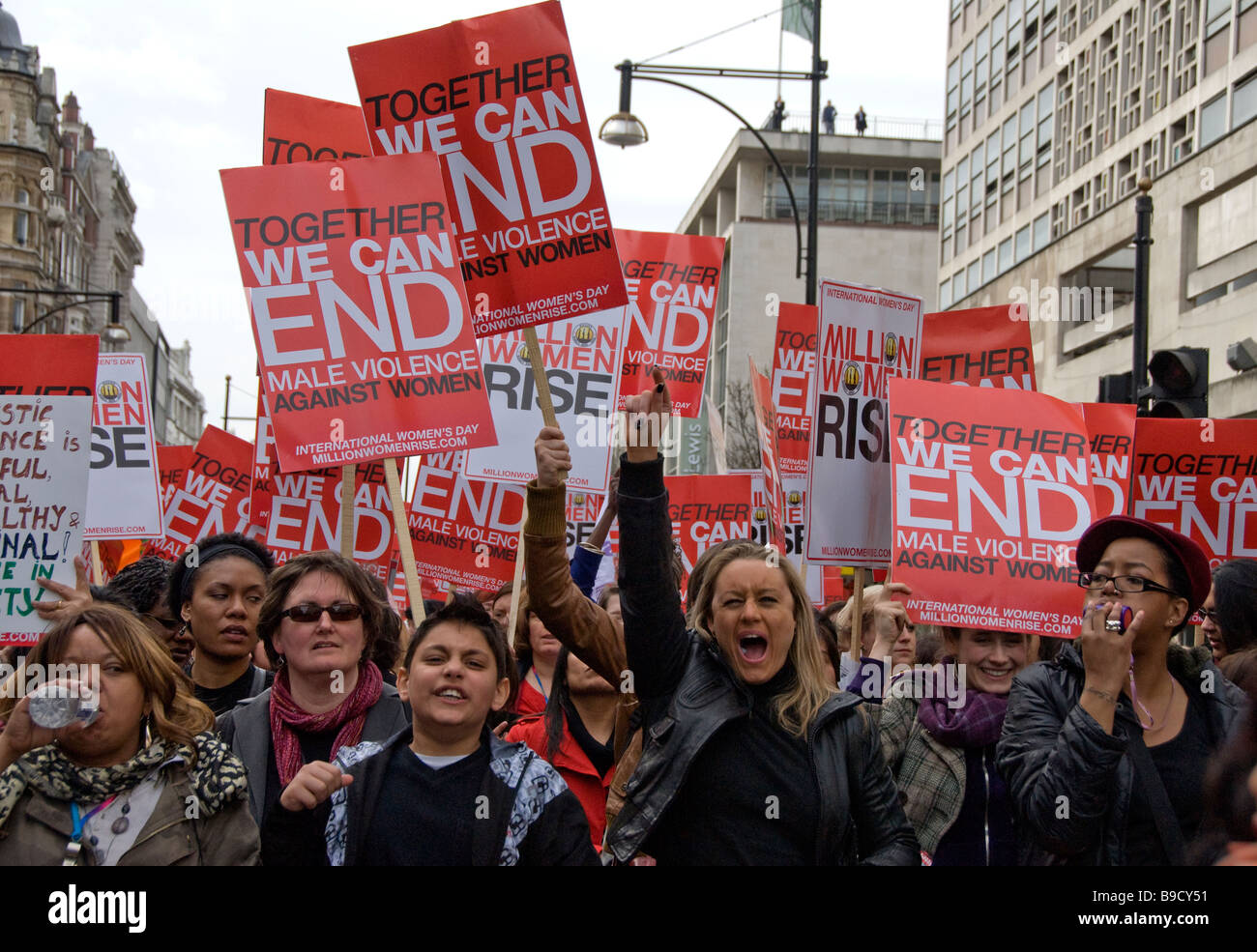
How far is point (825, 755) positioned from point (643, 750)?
1.38 ft

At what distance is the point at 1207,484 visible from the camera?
6.77 m

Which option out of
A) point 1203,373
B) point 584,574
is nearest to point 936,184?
point 1203,373

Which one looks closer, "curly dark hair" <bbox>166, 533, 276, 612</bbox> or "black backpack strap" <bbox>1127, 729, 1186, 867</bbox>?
"black backpack strap" <bbox>1127, 729, 1186, 867</bbox>

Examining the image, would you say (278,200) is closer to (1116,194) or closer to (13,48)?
(1116,194)

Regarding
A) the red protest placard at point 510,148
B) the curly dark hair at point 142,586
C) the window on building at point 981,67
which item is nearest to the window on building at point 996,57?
the window on building at point 981,67

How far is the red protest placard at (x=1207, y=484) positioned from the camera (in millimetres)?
6746

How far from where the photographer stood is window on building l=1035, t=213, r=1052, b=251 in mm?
32000

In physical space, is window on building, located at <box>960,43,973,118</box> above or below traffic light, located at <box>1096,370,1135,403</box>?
above

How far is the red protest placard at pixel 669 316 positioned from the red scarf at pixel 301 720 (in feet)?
16.5

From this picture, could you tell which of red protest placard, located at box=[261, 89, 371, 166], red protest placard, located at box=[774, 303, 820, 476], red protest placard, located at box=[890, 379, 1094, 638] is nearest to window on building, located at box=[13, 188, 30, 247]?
red protest placard, located at box=[774, 303, 820, 476]

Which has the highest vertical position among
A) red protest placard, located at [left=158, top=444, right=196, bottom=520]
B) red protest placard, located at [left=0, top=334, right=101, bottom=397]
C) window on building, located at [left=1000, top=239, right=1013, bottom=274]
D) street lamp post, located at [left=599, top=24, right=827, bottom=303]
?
window on building, located at [left=1000, top=239, right=1013, bottom=274]

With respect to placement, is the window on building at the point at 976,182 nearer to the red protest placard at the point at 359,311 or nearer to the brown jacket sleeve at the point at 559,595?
the red protest placard at the point at 359,311

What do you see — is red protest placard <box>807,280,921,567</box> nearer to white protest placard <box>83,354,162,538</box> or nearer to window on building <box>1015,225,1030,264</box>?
white protest placard <box>83,354,162,538</box>

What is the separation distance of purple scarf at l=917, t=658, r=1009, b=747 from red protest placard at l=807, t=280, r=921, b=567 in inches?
50.5
